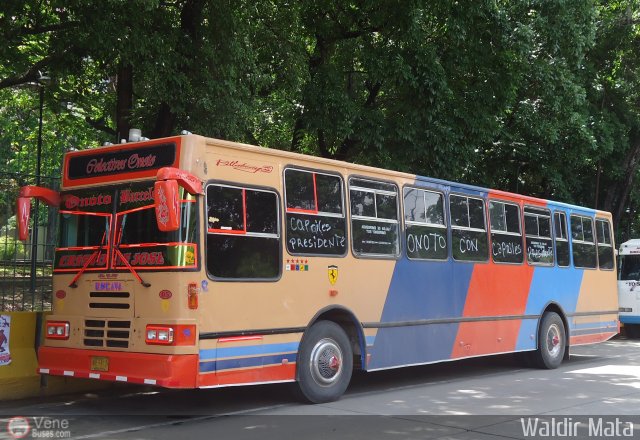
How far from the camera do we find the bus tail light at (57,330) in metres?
8.30

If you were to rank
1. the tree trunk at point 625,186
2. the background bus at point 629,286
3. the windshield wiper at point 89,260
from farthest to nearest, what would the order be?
the tree trunk at point 625,186 < the background bus at point 629,286 < the windshield wiper at point 89,260

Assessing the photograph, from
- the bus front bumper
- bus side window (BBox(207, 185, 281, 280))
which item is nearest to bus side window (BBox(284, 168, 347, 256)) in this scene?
bus side window (BBox(207, 185, 281, 280))

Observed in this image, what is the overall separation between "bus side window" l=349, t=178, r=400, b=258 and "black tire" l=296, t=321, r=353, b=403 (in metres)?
1.20

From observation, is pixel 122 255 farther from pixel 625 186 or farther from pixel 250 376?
pixel 625 186

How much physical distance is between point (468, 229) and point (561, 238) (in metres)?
3.21

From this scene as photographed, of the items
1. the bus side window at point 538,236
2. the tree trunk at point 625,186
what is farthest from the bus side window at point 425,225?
the tree trunk at point 625,186

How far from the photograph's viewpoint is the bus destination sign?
7809mm

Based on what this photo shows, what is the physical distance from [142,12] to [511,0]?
28.7 ft

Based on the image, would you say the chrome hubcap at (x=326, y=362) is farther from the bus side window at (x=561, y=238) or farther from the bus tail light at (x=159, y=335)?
the bus side window at (x=561, y=238)

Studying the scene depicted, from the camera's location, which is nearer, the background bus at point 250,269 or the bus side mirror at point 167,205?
the bus side mirror at point 167,205

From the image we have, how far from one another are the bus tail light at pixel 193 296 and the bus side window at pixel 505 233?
6.26m

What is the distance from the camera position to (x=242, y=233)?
26.3ft

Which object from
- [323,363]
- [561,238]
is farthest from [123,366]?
[561,238]

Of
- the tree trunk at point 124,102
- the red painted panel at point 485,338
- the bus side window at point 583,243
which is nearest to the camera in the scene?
the red painted panel at point 485,338
